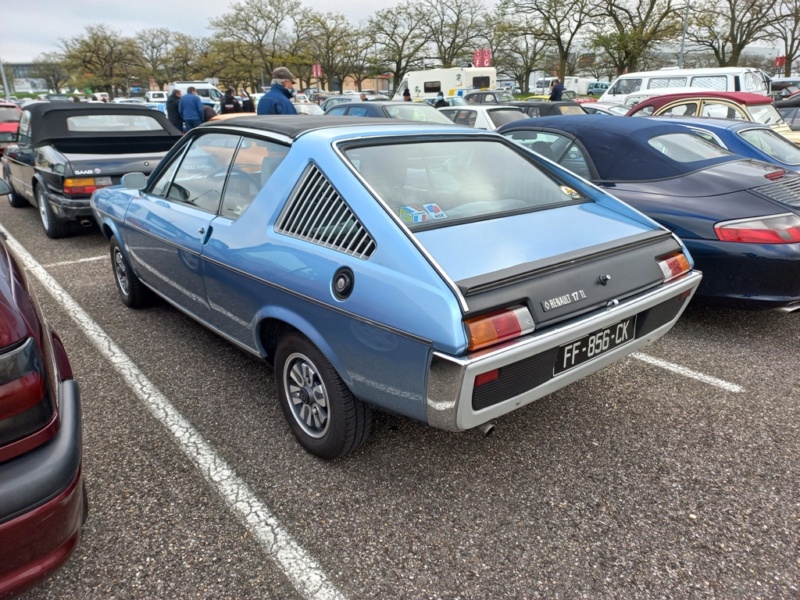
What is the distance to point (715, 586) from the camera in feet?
6.17

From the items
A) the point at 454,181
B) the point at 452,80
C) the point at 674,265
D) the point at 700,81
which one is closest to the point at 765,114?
the point at 700,81

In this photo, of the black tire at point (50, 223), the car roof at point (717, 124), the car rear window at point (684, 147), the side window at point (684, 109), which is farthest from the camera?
the side window at point (684, 109)

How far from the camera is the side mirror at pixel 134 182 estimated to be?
383 centimetres

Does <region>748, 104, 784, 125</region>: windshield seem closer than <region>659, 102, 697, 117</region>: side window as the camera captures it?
Yes

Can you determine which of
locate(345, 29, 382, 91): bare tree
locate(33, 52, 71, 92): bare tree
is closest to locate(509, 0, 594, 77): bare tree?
locate(345, 29, 382, 91): bare tree

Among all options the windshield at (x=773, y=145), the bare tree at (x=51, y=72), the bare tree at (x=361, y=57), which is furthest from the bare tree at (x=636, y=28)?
the bare tree at (x=51, y=72)

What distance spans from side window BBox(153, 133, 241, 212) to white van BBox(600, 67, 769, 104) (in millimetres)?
11948

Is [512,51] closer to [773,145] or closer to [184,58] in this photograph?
[184,58]

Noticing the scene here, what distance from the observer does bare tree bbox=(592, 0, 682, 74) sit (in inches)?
1137

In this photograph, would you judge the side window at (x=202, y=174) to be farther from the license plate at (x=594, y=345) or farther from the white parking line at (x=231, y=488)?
the license plate at (x=594, y=345)

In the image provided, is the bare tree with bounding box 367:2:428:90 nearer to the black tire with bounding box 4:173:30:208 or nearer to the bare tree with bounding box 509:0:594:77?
the bare tree with bounding box 509:0:594:77

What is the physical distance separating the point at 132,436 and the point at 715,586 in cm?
259

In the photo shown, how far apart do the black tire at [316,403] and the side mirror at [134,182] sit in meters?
2.03

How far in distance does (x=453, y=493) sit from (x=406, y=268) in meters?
1.04
